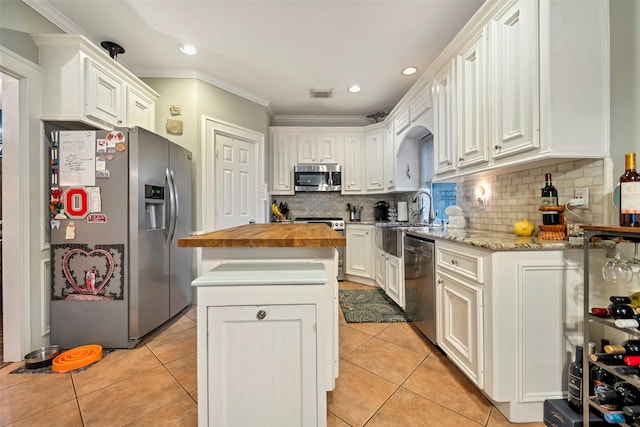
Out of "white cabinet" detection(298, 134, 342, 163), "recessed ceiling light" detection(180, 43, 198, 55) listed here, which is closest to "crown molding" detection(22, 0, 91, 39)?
"recessed ceiling light" detection(180, 43, 198, 55)

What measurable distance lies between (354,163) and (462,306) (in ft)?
10.0

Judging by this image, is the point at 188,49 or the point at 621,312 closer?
the point at 621,312

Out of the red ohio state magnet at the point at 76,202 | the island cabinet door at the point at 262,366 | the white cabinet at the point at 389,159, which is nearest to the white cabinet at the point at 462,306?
the island cabinet door at the point at 262,366

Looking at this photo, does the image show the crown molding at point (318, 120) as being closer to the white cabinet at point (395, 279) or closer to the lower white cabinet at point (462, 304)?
the white cabinet at point (395, 279)

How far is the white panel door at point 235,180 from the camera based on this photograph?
3.30 meters

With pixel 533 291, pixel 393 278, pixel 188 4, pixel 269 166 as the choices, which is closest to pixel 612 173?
pixel 533 291

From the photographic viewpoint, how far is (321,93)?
358cm

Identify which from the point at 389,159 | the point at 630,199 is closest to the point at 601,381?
the point at 630,199

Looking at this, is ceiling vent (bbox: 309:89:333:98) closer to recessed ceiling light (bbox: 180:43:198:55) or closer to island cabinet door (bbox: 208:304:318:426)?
recessed ceiling light (bbox: 180:43:198:55)

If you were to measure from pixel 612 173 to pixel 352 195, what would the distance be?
3.31 metres

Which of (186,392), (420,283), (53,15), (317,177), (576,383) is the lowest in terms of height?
(186,392)

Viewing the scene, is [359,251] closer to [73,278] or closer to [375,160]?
[375,160]

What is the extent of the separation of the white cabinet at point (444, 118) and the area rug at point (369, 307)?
154cm

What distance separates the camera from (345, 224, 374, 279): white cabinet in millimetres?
3748
